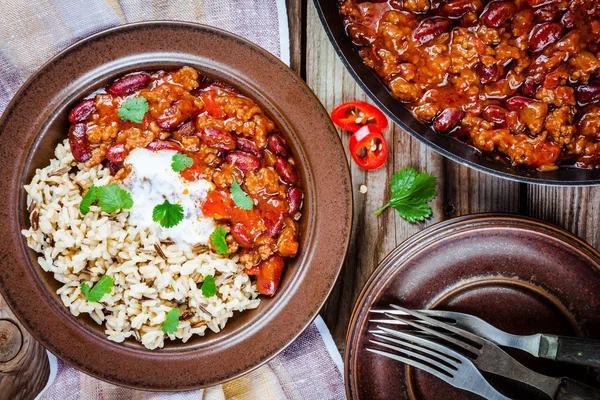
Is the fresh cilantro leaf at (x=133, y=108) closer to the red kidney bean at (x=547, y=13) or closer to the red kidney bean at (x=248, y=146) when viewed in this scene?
the red kidney bean at (x=248, y=146)

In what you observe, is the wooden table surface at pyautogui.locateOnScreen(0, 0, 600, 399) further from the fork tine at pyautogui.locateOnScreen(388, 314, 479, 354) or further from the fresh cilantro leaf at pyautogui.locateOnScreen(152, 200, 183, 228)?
the fresh cilantro leaf at pyautogui.locateOnScreen(152, 200, 183, 228)

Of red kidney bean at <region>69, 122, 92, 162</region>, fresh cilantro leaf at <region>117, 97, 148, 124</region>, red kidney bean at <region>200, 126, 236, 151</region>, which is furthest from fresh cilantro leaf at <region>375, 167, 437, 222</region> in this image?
red kidney bean at <region>69, 122, 92, 162</region>

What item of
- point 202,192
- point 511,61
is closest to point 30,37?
point 202,192

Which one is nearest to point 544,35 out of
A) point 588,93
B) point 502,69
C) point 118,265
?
point 502,69

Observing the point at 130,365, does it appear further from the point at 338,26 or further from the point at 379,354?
the point at 338,26

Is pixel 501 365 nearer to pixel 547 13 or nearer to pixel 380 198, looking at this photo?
pixel 380 198

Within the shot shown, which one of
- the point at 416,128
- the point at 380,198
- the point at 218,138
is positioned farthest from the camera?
the point at 380,198
